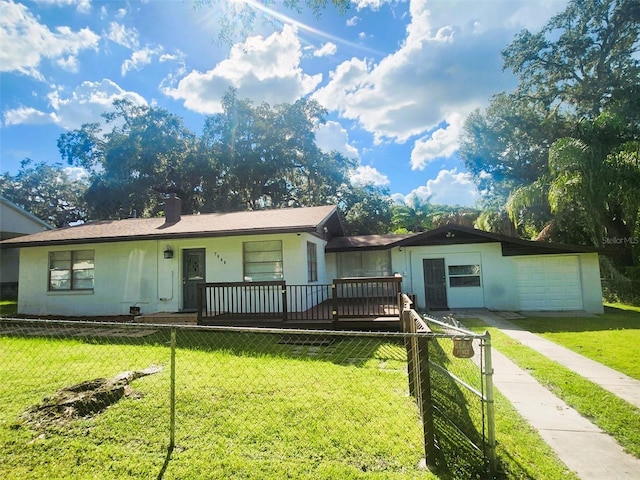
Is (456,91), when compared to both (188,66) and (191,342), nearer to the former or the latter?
(188,66)

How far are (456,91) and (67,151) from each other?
29.5 m

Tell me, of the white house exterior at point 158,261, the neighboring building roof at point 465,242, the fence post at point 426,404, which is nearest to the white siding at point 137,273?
the white house exterior at point 158,261

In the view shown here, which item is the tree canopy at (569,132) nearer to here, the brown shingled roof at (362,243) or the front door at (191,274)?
the brown shingled roof at (362,243)

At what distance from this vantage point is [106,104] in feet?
87.4

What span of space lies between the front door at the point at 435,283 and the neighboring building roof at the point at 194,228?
4418 mm

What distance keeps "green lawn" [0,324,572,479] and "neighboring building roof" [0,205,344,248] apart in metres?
4.53

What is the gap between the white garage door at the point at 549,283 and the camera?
11.7 m

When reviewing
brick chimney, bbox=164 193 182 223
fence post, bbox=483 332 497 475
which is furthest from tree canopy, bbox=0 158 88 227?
fence post, bbox=483 332 497 475

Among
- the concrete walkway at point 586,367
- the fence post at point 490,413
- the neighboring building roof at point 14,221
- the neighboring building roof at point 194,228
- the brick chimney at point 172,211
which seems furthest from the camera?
the neighboring building roof at point 14,221

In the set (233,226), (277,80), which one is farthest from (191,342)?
(277,80)

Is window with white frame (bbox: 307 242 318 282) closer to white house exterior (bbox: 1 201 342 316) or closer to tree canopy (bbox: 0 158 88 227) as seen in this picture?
white house exterior (bbox: 1 201 342 316)

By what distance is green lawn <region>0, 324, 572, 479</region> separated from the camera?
9.27ft

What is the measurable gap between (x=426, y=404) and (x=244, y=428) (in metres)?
1.89

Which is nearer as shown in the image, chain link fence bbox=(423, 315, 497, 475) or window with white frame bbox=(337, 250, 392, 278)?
chain link fence bbox=(423, 315, 497, 475)
